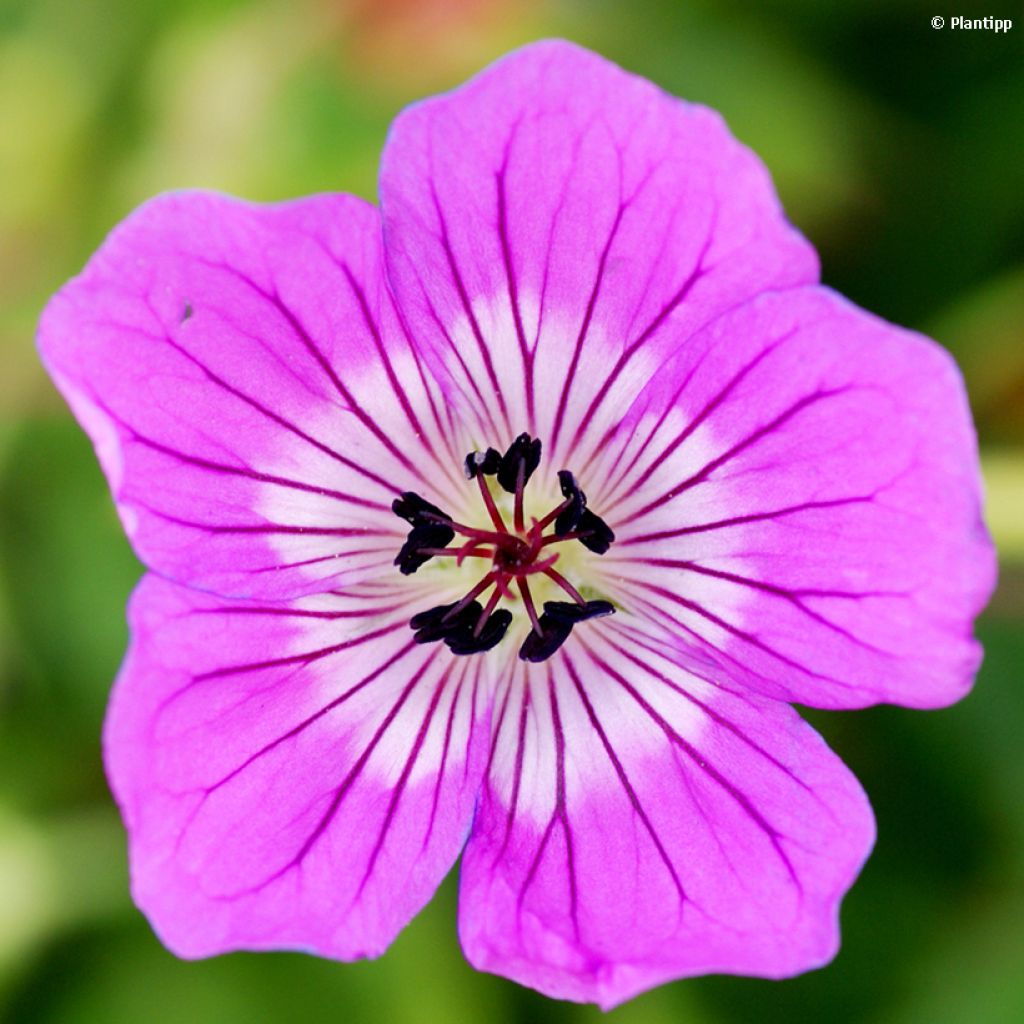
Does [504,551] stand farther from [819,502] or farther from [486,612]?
[819,502]

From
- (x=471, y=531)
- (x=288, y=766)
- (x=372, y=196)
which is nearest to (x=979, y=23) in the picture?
(x=372, y=196)

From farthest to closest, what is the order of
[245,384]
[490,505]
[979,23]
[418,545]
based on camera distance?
[979,23]
[490,505]
[418,545]
[245,384]

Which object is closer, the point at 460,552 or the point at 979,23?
the point at 460,552

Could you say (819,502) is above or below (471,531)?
above

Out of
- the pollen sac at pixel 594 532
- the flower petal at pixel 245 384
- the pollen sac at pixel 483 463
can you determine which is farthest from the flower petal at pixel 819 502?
the flower petal at pixel 245 384

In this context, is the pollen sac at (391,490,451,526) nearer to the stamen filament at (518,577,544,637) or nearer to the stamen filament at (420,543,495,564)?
Answer: the stamen filament at (420,543,495,564)

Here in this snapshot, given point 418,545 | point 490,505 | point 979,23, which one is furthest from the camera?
point 979,23

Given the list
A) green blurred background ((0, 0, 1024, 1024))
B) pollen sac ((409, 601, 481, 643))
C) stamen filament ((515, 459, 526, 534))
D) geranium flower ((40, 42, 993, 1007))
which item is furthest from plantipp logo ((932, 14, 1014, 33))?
pollen sac ((409, 601, 481, 643))

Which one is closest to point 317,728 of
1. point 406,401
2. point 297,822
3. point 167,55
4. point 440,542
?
point 297,822
